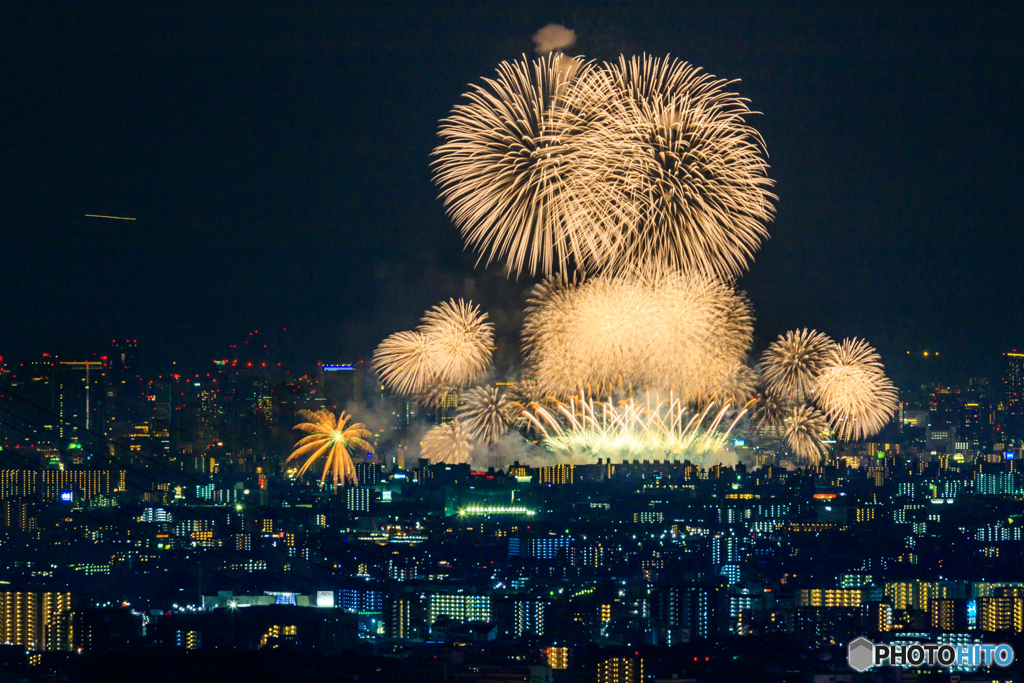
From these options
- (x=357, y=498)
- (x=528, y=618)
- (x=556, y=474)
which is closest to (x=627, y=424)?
(x=528, y=618)

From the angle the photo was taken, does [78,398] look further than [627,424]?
Yes

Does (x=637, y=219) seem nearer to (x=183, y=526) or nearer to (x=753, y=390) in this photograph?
(x=753, y=390)

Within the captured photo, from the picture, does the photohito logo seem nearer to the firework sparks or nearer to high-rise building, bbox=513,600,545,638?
high-rise building, bbox=513,600,545,638

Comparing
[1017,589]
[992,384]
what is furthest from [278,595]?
[992,384]

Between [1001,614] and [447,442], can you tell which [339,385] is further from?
[1001,614]

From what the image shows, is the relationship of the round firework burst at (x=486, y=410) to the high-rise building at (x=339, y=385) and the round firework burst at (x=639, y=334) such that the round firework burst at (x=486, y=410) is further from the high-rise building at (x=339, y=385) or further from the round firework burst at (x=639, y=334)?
the high-rise building at (x=339, y=385)

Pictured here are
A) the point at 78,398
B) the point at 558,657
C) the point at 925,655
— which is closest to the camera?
the point at 925,655
